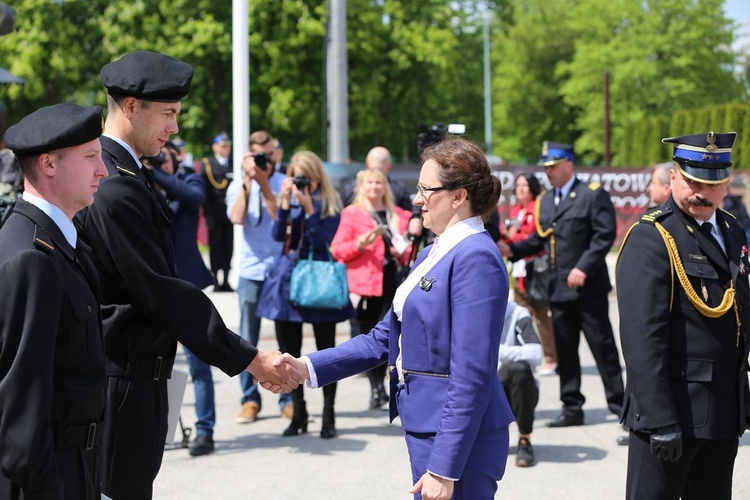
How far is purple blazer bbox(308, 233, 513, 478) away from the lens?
3230 millimetres

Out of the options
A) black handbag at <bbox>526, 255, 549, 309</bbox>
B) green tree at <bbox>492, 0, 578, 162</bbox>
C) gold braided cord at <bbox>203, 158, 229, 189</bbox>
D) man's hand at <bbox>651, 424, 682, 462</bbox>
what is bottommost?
black handbag at <bbox>526, 255, 549, 309</bbox>

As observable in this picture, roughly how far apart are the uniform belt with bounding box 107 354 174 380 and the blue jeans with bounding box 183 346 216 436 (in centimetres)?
308

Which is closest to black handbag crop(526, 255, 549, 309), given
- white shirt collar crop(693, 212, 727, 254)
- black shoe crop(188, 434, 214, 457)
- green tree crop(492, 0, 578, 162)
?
black shoe crop(188, 434, 214, 457)

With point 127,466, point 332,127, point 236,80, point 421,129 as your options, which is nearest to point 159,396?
point 127,466

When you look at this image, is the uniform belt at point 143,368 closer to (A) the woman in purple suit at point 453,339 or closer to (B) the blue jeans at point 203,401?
(A) the woman in purple suit at point 453,339

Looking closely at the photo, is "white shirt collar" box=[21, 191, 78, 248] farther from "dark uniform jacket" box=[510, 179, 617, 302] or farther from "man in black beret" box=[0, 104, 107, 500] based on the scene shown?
"dark uniform jacket" box=[510, 179, 617, 302]

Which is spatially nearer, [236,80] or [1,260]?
[1,260]

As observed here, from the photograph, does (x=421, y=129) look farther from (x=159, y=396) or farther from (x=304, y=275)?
(x=159, y=396)

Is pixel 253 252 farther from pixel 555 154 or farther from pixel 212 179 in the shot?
pixel 212 179

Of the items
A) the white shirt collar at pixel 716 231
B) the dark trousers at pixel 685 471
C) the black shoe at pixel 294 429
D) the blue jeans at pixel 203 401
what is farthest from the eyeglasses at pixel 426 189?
the black shoe at pixel 294 429

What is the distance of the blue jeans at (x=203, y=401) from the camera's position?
22.4 feet

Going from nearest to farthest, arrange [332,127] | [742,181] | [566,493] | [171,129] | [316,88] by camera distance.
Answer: [171,129]
[566,493]
[742,181]
[332,127]
[316,88]

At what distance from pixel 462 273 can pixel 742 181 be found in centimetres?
913

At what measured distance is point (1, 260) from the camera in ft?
9.12
